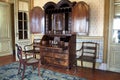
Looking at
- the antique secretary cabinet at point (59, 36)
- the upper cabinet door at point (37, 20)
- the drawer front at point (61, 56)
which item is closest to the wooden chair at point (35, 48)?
the antique secretary cabinet at point (59, 36)


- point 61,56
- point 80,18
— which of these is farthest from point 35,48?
point 80,18

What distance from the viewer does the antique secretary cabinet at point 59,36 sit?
169 inches

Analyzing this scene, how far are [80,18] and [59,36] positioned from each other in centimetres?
97

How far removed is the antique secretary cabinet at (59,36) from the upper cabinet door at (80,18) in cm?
10

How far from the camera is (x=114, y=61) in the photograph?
418cm

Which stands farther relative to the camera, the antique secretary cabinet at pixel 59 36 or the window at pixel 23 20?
the window at pixel 23 20

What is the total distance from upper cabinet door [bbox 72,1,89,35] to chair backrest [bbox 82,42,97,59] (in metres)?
0.43

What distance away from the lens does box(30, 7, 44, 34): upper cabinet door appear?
5.05 metres

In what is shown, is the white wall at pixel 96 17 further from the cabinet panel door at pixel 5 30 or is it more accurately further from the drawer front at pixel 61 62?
the cabinet panel door at pixel 5 30

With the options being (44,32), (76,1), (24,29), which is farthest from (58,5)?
(24,29)

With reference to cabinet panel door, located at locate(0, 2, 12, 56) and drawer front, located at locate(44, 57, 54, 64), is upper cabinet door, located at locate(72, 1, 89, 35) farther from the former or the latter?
cabinet panel door, located at locate(0, 2, 12, 56)

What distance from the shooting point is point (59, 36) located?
186 inches

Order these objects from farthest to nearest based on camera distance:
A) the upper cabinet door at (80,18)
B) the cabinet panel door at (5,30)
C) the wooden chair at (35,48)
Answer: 1. the cabinet panel door at (5,30)
2. the wooden chair at (35,48)
3. the upper cabinet door at (80,18)

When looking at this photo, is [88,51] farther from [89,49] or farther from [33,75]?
[33,75]
